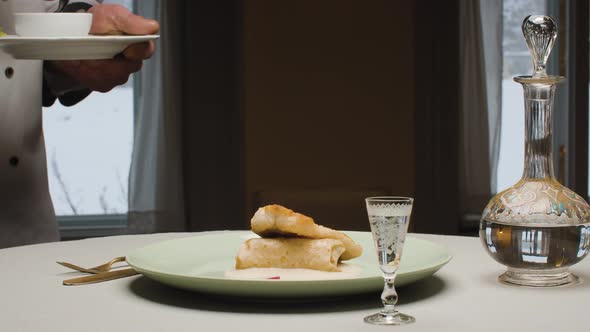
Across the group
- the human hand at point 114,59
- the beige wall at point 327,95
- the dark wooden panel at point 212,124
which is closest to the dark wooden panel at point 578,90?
the beige wall at point 327,95

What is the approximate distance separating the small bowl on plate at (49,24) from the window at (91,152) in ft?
8.66

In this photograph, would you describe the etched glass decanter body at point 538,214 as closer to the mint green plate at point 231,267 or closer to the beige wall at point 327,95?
the mint green plate at point 231,267

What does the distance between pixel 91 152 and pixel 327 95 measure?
1109mm

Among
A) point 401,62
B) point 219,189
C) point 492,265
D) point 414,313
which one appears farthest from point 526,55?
point 414,313

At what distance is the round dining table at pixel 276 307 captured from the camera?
2.77 ft

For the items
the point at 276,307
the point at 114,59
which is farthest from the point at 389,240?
the point at 114,59

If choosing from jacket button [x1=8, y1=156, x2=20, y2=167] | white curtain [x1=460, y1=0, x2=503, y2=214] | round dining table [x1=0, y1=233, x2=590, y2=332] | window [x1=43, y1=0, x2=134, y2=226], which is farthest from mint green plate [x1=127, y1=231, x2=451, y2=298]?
white curtain [x1=460, y1=0, x2=503, y2=214]

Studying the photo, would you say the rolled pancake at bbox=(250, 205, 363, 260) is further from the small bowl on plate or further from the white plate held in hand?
the small bowl on plate

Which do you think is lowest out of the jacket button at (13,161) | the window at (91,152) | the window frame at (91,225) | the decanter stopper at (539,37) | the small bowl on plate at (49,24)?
the window frame at (91,225)

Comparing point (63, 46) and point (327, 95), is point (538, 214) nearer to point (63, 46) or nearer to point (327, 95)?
point (63, 46)

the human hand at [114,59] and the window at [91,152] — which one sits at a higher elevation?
the human hand at [114,59]

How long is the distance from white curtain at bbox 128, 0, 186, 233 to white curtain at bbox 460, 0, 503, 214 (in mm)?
1358

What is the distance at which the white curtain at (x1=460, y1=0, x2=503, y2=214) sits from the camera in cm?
431

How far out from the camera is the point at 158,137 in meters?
4.10
